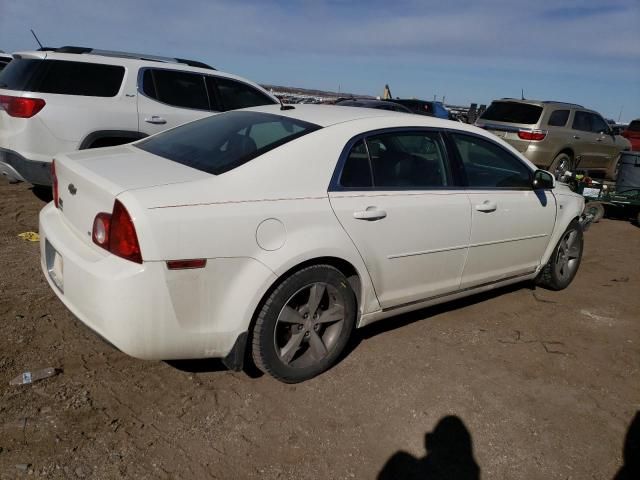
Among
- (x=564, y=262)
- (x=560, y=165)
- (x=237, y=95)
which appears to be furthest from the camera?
(x=560, y=165)

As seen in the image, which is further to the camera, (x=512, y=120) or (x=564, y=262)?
(x=512, y=120)

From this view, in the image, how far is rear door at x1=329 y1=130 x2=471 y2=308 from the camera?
3.14 meters

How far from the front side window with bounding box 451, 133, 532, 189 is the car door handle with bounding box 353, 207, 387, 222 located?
3.20 ft

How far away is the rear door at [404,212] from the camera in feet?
10.3

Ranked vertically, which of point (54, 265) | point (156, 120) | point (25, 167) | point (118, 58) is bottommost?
point (25, 167)

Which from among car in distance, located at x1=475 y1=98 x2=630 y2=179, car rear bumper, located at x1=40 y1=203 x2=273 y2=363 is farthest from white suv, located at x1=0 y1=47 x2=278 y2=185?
car in distance, located at x1=475 y1=98 x2=630 y2=179

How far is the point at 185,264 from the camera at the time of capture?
249 centimetres

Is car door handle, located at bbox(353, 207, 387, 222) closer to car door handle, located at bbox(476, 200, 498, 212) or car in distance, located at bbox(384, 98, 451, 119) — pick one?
car door handle, located at bbox(476, 200, 498, 212)

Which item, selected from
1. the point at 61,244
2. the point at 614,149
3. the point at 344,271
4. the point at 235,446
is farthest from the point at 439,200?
the point at 614,149

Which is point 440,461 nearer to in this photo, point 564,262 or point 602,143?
point 564,262

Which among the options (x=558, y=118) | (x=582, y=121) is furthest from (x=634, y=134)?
(x=558, y=118)

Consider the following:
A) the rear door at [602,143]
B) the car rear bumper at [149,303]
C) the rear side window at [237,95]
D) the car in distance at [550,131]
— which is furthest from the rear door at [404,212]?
the rear door at [602,143]

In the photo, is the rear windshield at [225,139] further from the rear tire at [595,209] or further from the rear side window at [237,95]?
the rear tire at [595,209]

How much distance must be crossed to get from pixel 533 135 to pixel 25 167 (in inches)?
348
